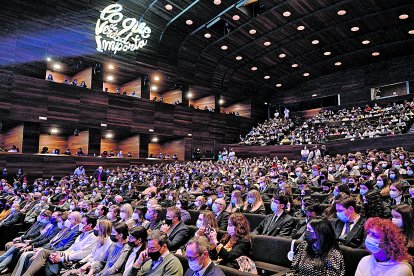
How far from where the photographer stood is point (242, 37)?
1744cm

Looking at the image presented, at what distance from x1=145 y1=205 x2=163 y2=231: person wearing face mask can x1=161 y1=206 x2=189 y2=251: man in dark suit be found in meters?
0.35

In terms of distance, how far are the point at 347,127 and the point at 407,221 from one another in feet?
47.1

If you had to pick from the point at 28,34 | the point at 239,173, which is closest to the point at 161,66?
the point at 28,34

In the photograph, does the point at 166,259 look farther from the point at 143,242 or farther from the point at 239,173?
the point at 239,173

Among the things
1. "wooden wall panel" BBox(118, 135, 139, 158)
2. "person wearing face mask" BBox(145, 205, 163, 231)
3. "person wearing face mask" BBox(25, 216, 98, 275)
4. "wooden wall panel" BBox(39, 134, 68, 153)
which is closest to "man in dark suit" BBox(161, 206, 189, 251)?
"person wearing face mask" BBox(145, 205, 163, 231)

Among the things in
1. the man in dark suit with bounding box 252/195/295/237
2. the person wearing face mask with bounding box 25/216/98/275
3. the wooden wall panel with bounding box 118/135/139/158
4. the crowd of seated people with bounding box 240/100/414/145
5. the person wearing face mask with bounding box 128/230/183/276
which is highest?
the crowd of seated people with bounding box 240/100/414/145

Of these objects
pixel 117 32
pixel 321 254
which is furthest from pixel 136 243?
pixel 117 32

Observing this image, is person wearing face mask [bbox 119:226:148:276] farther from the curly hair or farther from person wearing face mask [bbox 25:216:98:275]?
the curly hair

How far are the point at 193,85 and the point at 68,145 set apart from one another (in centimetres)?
802

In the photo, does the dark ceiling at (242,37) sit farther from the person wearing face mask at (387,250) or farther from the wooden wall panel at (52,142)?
the person wearing face mask at (387,250)

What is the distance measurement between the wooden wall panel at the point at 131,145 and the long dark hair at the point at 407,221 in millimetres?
16120

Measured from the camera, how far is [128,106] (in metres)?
17.0

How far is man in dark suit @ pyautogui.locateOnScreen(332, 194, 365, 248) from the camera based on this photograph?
3.07 meters

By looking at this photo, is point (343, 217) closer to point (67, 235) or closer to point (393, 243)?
point (393, 243)
